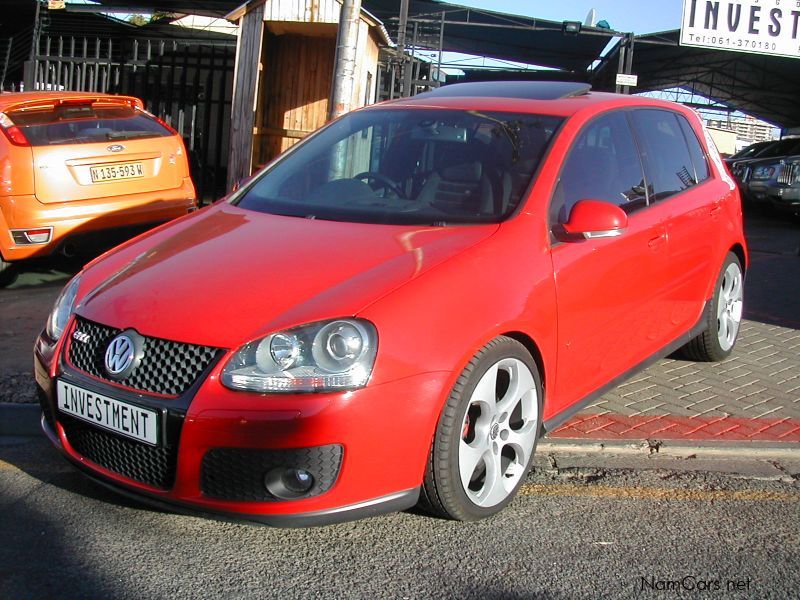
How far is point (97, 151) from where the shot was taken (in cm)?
748

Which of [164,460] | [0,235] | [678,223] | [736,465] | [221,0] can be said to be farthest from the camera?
[221,0]

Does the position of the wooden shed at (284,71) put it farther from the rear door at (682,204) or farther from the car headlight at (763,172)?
the car headlight at (763,172)

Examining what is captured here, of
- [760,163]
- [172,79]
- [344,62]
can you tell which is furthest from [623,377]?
[760,163]

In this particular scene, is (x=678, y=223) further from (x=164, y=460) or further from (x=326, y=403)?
(x=164, y=460)

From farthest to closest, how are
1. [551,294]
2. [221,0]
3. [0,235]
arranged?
[221,0], [0,235], [551,294]

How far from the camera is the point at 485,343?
3.34 m

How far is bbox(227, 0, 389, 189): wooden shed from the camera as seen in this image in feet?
33.0

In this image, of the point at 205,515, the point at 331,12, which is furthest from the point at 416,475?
the point at 331,12

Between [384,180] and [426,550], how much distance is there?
1807mm

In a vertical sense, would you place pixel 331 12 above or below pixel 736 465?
above

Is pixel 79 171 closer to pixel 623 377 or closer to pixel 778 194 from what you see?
pixel 623 377

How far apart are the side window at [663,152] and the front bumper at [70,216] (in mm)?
4469

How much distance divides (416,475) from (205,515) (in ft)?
2.43

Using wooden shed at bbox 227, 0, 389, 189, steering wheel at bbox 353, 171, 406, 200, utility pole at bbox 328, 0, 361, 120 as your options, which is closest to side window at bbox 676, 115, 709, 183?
steering wheel at bbox 353, 171, 406, 200
